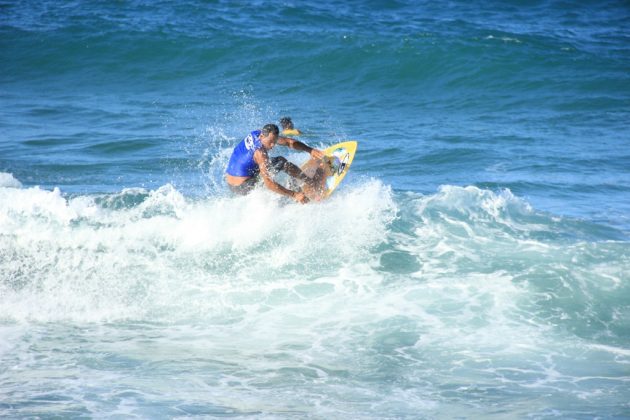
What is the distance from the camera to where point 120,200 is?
36.9ft

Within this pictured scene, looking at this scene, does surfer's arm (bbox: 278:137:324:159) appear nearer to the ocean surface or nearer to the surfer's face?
the surfer's face

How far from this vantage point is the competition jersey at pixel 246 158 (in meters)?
9.46

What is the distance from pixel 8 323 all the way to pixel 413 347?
13.3 feet

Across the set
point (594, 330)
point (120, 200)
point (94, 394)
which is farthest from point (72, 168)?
point (594, 330)

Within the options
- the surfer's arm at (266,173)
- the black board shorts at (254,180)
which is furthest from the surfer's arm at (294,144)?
the surfer's arm at (266,173)

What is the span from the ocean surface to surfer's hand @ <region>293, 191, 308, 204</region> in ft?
0.73

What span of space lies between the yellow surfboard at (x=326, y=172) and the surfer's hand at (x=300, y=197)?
146 millimetres

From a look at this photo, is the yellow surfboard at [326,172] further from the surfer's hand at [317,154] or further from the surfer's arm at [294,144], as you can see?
the surfer's arm at [294,144]

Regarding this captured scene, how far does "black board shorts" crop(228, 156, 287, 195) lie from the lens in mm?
9531

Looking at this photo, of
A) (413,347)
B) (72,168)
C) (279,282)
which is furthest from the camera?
(72,168)

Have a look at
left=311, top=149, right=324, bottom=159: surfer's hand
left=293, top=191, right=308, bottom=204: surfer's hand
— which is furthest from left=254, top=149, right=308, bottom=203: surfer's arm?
left=311, top=149, right=324, bottom=159: surfer's hand

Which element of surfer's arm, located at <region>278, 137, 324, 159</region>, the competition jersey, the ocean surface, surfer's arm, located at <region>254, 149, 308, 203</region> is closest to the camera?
the ocean surface

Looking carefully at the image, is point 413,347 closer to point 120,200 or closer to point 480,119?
point 120,200

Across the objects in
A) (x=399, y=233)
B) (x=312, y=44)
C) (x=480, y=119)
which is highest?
(x=312, y=44)
